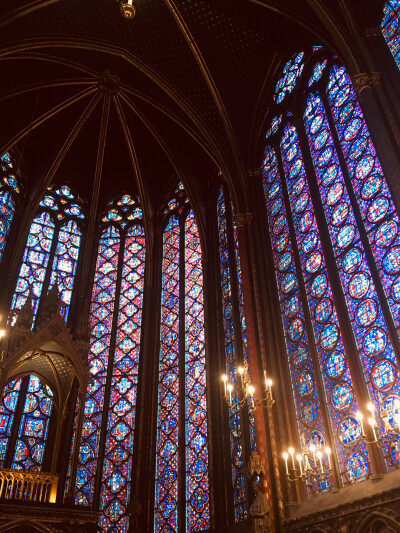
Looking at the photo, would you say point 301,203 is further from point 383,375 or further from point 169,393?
point 169,393

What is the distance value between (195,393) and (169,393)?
774 millimetres

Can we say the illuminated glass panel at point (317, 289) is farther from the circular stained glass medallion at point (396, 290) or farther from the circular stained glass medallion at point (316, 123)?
the circular stained glass medallion at point (396, 290)

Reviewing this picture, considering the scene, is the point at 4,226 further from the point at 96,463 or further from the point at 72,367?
the point at 96,463

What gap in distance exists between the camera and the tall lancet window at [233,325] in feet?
36.0

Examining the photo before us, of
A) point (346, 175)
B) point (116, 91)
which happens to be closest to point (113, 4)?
point (116, 91)

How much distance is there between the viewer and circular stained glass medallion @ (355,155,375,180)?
999 centimetres

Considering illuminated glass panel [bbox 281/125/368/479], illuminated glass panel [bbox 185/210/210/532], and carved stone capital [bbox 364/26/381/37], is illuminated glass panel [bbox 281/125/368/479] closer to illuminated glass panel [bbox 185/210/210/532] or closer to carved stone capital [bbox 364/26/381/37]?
carved stone capital [bbox 364/26/381/37]

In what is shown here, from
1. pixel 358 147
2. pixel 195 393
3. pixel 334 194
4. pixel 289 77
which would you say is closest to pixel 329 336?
pixel 334 194

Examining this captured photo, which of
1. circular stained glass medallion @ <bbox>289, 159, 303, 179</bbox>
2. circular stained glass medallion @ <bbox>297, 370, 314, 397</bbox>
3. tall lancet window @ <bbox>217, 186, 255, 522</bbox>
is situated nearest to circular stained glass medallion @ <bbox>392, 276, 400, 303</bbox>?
circular stained glass medallion @ <bbox>297, 370, 314, 397</bbox>

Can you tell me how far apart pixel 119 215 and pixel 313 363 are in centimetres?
943

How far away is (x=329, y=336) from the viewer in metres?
9.71

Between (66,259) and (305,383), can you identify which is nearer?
(305,383)

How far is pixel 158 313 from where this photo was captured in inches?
587

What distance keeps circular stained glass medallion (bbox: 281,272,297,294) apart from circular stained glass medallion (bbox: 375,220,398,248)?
2.31 m
